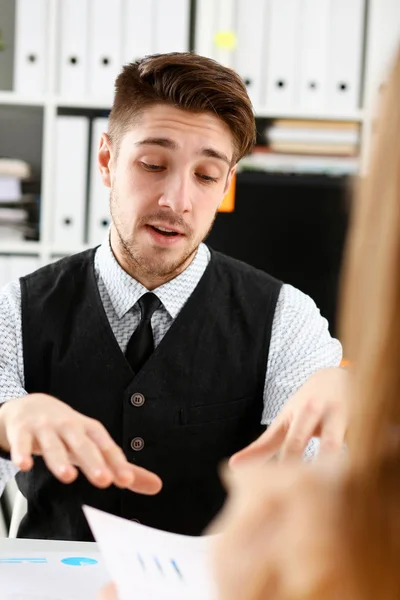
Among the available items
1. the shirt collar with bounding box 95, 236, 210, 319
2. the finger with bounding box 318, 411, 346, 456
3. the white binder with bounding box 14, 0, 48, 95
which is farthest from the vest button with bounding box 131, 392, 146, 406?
the white binder with bounding box 14, 0, 48, 95

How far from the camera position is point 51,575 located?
90 cm

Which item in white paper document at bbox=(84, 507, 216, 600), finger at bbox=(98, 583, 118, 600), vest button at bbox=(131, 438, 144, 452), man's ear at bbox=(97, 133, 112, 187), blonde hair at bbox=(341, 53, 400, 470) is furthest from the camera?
man's ear at bbox=(97, 133, 112, 187)

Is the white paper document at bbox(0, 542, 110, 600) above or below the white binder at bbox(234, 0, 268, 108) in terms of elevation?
below

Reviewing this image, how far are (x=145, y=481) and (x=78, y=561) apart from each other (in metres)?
0.18

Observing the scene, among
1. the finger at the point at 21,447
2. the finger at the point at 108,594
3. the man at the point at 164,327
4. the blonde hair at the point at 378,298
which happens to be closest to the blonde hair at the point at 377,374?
the blonde hair at the point at 378,298

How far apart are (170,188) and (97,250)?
0.69 feet

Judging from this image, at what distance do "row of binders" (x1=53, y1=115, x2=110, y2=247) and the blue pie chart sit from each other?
133cm

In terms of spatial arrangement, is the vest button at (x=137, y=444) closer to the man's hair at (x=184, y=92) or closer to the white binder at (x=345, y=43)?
the man's hair at (x=184, y=92)

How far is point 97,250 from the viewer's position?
4.78ft

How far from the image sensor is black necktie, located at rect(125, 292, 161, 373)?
1336mm

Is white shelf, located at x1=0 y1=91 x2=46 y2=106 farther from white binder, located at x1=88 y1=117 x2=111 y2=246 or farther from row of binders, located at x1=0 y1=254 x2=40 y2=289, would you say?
row of binders, located at x1=0 y1=254 x2=40 y2=289

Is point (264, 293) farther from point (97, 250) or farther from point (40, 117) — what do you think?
point (40, 117)

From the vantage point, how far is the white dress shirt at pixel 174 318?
1343 millimetres

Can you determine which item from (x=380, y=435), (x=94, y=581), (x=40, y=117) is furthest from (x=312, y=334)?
(x=40, y=117)
